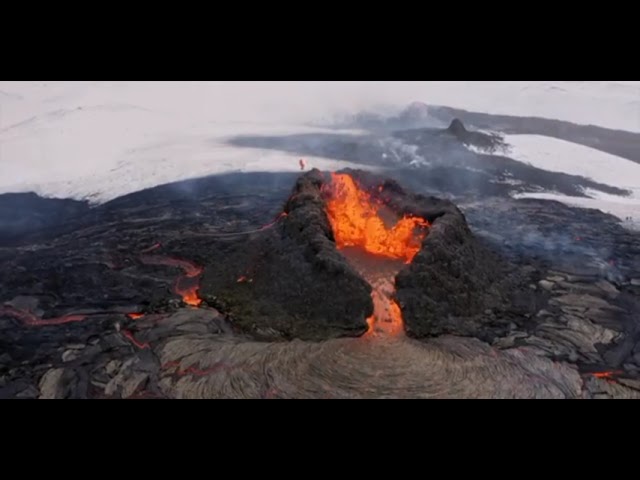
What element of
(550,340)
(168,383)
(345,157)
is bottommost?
(168,383)

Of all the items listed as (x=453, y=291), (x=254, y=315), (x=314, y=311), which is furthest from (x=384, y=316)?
(x=254, y=315)

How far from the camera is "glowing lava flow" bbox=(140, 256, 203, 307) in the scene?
12.1 m

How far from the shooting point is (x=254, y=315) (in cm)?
1112

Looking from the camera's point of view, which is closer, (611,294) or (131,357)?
(131,357)

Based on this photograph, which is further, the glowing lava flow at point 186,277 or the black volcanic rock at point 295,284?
the glowing lava flow at point 186,277

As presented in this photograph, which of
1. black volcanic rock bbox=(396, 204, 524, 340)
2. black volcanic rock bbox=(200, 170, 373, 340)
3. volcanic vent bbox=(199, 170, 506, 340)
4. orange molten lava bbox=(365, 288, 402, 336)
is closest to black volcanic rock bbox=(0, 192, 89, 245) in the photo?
volcanic vent bbox=(199, 170, 506, 340)

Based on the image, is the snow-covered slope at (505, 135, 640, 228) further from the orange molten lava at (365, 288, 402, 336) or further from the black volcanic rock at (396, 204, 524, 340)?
the orange molten lava at (365, 288, 402, 336)

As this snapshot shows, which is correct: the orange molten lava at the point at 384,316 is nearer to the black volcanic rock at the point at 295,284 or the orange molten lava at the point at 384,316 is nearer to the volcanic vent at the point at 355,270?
the volcanic vent at the point at 355,270

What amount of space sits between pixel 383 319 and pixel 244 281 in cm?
329

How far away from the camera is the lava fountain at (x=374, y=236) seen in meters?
11.3

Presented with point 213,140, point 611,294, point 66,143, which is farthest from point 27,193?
point 611,294

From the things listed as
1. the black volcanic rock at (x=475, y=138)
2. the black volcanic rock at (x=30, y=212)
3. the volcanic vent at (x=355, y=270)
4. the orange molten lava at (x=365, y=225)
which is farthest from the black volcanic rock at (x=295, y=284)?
the black volcanic rock at (x=475, y=138)

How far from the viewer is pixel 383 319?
1082 centimetres

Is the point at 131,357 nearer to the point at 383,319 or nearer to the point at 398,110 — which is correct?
the point at 383,319
